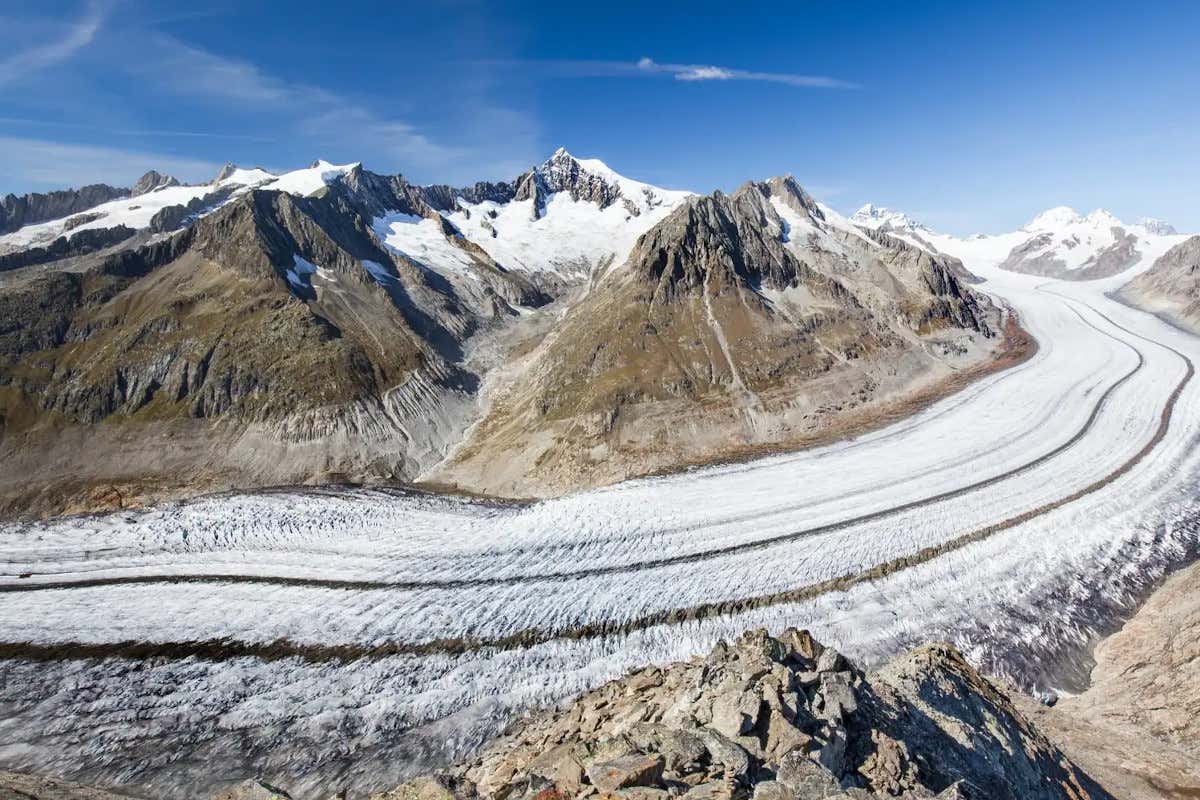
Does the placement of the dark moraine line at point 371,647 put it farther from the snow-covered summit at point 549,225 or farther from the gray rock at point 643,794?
the snow-covered summit at point 549,225

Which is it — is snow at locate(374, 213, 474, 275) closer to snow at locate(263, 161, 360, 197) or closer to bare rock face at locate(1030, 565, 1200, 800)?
snow at locate(263, 161, 360, 197)

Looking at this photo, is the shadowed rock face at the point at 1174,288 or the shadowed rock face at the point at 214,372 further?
the shadowed rock face at the point at 1174,288

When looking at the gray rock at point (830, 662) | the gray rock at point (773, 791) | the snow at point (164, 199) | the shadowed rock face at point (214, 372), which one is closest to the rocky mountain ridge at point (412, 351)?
the shadowed rock face at point (214, 372)

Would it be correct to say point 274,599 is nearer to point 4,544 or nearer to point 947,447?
point 4,544

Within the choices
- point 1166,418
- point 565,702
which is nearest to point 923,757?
point 565,702

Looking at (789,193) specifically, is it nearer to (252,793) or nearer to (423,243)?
(423,243)

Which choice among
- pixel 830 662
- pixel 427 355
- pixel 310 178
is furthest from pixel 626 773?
pixel 310 178
